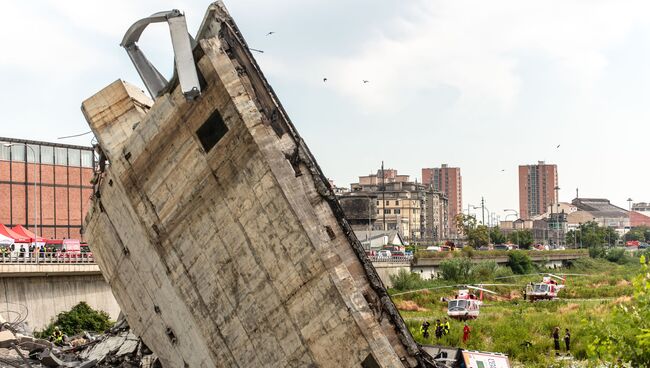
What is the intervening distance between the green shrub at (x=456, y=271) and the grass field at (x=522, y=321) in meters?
3.77

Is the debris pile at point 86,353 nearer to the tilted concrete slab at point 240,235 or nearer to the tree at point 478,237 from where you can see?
the tilted concrete slab at point 240,235

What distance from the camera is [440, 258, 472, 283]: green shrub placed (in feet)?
221

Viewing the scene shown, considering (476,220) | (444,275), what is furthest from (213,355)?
(476,220)

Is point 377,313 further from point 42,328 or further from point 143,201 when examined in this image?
point 42,328

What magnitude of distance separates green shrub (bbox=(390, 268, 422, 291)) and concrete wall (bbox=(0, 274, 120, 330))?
26.3 m

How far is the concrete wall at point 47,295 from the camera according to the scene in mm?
36875

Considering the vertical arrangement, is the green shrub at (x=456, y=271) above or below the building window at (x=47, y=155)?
below

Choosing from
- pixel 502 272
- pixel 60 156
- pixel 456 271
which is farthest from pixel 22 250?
pixel 502 272

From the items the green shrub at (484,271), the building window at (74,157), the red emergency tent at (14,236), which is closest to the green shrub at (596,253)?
the green shrub at (484,271)

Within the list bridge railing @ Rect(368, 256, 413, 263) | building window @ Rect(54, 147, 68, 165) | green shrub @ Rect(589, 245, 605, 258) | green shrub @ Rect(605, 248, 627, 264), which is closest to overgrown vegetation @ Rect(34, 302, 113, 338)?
building window @ Rect(54, 147, 68, 165)

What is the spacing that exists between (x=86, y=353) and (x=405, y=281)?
3951 cm

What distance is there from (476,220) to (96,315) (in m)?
96.7

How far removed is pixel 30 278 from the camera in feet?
124

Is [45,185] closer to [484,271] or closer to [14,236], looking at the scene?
[14,236]
